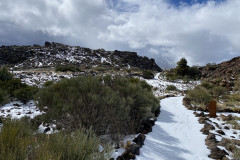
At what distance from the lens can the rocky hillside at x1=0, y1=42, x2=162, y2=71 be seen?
5069 centimetres

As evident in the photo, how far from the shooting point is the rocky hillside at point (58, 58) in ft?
166

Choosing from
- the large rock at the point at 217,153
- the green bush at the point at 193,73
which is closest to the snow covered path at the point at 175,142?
the large rock at the point at 217,153

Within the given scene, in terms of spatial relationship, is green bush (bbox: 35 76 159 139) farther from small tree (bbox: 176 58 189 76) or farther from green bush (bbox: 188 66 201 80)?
green bush (bbox: 188 66 201 80)

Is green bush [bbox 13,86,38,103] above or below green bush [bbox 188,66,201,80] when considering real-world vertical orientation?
below

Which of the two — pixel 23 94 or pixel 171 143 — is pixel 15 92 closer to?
pixel 23 94

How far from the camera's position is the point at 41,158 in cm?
183

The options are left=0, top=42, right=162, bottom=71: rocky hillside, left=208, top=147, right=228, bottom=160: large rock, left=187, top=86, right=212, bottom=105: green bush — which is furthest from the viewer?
left=0, top=42, right=162, bottom=71: rocky hillside

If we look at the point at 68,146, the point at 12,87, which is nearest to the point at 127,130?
the point at 68,146

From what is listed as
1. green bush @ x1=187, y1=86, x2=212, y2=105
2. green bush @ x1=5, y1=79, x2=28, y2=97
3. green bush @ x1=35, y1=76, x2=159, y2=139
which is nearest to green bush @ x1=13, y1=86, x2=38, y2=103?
green bush @ x1=5, y1=79, x2=28, y2=97

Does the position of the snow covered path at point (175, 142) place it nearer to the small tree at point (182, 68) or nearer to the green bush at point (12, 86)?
the green bush at point (12, 86)

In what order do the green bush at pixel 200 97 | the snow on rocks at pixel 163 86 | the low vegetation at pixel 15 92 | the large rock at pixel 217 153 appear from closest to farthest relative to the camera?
the large rock at pixel 217 153 < the low vegetation at pixel 15 92 < the green bush at pixel 200 97 < the snow on rocks at pixel 163 86

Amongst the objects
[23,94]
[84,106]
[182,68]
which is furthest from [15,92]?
[182,68]

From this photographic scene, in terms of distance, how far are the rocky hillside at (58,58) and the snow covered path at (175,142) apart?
38191mm

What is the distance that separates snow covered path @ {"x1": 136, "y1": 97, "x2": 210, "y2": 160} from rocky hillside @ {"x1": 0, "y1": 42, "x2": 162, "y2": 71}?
38191 millimetres
